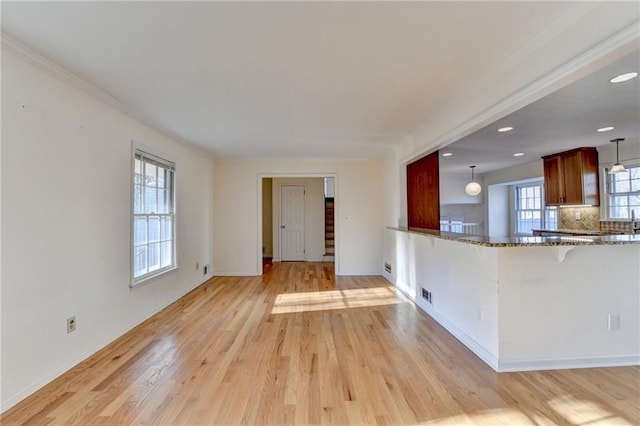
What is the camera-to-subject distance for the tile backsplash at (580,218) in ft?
17.4

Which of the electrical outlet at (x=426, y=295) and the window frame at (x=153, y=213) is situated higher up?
the window frame at (x=153, y=213)

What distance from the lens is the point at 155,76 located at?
244 centimetres

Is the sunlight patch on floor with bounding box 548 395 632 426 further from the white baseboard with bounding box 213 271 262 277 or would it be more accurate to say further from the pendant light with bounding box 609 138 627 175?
the white baseboard with bounding box 213 271 262 277

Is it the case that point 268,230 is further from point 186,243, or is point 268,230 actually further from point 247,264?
point 186,243

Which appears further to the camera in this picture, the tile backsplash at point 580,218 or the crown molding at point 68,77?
the tile backsplash at point 580,218

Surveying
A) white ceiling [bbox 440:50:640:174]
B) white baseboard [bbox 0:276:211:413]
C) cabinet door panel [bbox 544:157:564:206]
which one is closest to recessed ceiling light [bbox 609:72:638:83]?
white ceiling [bbox 440:50:640:174]

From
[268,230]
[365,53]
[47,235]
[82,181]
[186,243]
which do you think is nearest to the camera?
[365,53]

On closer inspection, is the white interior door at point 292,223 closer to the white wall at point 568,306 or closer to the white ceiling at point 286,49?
the white ceiling at point 286,49

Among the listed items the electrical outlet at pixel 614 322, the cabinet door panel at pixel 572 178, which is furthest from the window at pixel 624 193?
the electrical outlet at pixel 614 322

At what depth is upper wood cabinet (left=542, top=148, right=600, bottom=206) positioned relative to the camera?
205 inches

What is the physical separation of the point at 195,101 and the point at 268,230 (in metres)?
5.64

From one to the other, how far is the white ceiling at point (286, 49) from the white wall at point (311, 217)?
4.66m

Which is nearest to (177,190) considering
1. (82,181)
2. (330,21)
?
(82,181)

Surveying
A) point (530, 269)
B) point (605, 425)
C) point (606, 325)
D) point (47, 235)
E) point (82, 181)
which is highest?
point (82, 181)
